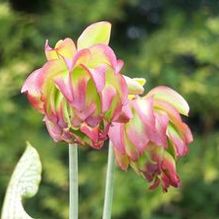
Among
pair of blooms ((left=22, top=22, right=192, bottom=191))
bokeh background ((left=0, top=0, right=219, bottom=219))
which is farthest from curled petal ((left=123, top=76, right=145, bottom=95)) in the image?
bokeh background ((left=0, top=0, right=219, bottom=219))

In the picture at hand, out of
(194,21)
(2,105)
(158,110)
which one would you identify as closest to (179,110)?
(158,110)

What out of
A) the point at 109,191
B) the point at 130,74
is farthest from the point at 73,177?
the point at 130,74

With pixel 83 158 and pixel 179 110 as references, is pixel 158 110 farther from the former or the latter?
pixel 83 158

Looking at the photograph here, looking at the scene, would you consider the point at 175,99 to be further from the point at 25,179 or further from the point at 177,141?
the point at 25,179

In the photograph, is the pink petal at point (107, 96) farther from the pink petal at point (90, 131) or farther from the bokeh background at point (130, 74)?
the bokeh background at point (130, 74)

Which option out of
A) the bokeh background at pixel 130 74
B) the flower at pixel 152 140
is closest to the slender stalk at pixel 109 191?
the flower at pixel 152 140

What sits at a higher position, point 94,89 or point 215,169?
point 215,169
